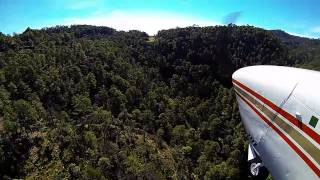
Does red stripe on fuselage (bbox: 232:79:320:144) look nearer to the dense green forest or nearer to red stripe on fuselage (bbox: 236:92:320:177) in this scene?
red stripe on fuselage (bbox: 236:92:320:177)

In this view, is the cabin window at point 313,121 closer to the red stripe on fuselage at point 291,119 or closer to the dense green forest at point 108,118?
the red stripe on fuselage at point 291,119

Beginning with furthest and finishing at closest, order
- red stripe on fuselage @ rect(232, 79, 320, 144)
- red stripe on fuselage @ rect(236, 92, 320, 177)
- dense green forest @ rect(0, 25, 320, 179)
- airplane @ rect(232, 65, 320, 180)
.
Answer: dense green forest @ rect(0, 25, 320, 179)
airplane @ rect(232, 65, 320, 180)
red stripe on fuselage @ rect(232, 79, 320, 144)
red stripe on fuselage @ rect(236, 92, 320, 177)

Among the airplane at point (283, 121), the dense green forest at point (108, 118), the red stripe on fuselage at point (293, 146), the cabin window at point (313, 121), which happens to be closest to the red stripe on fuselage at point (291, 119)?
the airplane at point (283, 121)

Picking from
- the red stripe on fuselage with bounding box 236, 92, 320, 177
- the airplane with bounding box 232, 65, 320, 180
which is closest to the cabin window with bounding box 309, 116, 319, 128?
the airplane with bounding box 232, 65, 320, 180

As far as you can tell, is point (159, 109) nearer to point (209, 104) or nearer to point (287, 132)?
point (209, 104)

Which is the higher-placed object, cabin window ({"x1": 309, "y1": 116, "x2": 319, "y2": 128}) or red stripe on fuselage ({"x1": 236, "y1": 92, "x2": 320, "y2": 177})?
cabin window ({"x1": 309, "y1": 116, "x2": 319, "y2": 128})

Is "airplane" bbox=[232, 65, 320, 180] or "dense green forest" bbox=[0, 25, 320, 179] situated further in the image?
"dense green forest" bbox=[0, 25, 320, 179]

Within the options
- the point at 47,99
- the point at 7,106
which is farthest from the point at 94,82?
the point at 7,106
